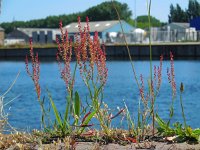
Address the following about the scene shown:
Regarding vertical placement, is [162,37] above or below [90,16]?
below

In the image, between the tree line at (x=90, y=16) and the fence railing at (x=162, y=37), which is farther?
the tree line at (x=90, y=16)

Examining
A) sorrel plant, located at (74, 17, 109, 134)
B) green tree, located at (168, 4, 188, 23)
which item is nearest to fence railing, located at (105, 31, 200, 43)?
green tree, located at (168, 4, 188, 23)

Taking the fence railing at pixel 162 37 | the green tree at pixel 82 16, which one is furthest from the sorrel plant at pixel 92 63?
the green tree at pixel 82 16

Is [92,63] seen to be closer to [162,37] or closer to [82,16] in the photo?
[162,37]

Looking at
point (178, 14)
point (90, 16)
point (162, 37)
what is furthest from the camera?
point (90, 16)

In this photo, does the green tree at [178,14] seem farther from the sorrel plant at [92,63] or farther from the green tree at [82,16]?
the sorrel plant at [92,63]

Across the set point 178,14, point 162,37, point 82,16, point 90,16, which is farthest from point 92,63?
point 82,16

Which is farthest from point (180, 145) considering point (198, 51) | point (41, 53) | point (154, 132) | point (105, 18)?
point (105, 18)

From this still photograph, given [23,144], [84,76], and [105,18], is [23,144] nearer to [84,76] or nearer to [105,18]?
[84,76]

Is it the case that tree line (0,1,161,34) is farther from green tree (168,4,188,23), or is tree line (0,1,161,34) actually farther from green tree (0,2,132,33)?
green tree (168,4,188,23)

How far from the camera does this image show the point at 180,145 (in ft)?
16.6

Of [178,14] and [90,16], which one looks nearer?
[178,14]

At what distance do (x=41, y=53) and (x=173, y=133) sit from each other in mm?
76117

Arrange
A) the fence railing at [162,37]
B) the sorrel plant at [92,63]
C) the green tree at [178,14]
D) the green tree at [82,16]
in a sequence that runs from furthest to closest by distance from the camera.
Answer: the green tree at [82,16] < the green tree at [178,14] < the fence railing at [162,37] < the sorrel plant at [92,63]
